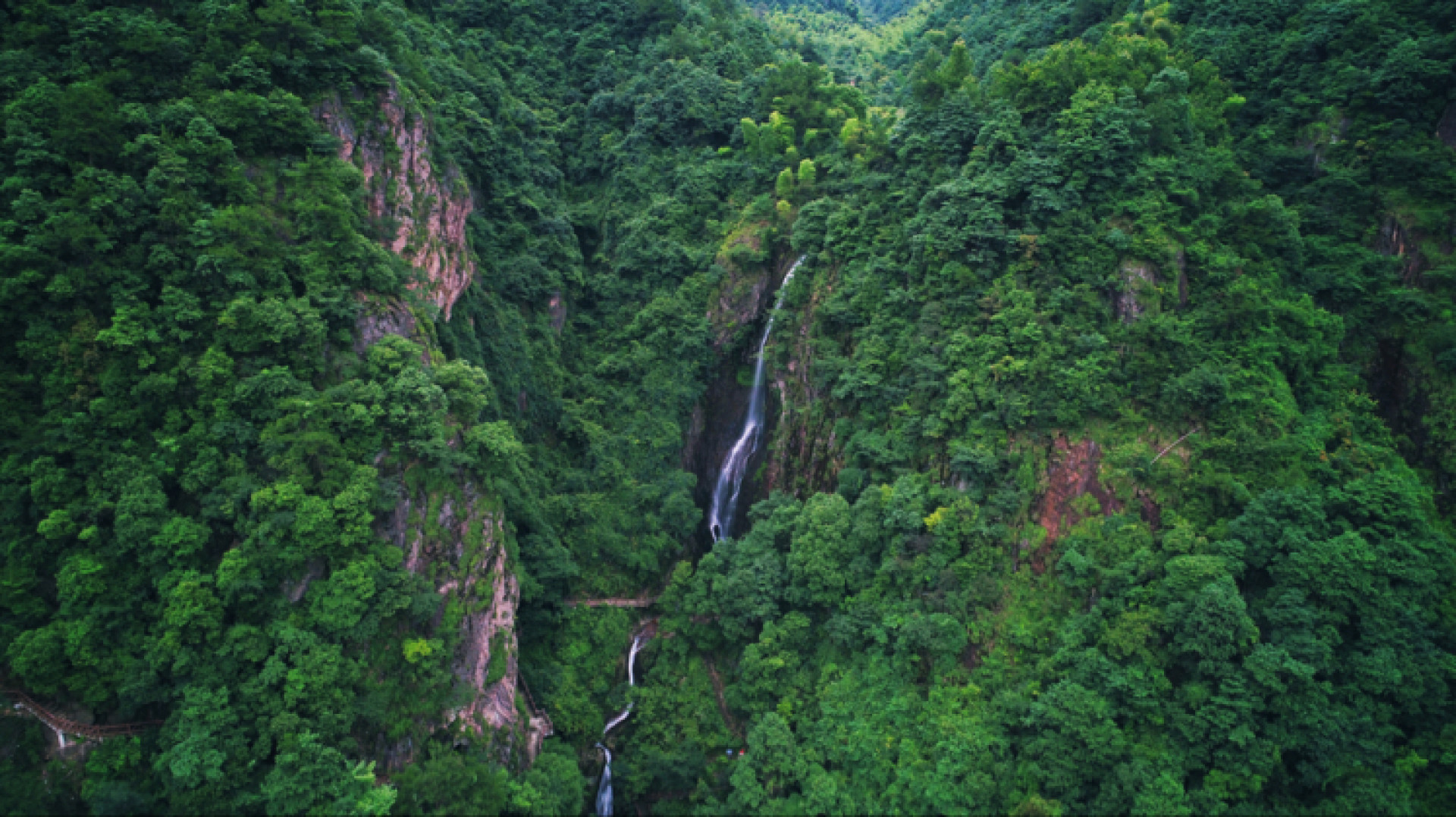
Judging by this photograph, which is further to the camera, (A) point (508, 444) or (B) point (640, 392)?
(B) point (640, 392)

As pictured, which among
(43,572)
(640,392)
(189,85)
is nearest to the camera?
(43,572)

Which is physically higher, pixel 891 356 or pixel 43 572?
pixel 891 356

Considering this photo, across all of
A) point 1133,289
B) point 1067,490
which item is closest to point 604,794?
point 1067,490

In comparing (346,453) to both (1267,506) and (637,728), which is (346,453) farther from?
(1267,506)

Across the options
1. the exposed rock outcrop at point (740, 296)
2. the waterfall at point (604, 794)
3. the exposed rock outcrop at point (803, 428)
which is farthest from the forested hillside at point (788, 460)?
the exposed rock outcrop at point (740, 296)

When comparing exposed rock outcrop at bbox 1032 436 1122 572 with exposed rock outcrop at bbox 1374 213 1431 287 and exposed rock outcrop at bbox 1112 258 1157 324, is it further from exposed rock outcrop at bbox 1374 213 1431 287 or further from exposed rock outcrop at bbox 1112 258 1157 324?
exposed rock outcrop at bbox 1374 213 1431 287

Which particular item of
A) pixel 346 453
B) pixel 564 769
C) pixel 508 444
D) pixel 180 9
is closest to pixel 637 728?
pixel 564 769

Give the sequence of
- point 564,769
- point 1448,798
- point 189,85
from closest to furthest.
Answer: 1. point 1448,798
2. point 189,85
3. point 564,769
